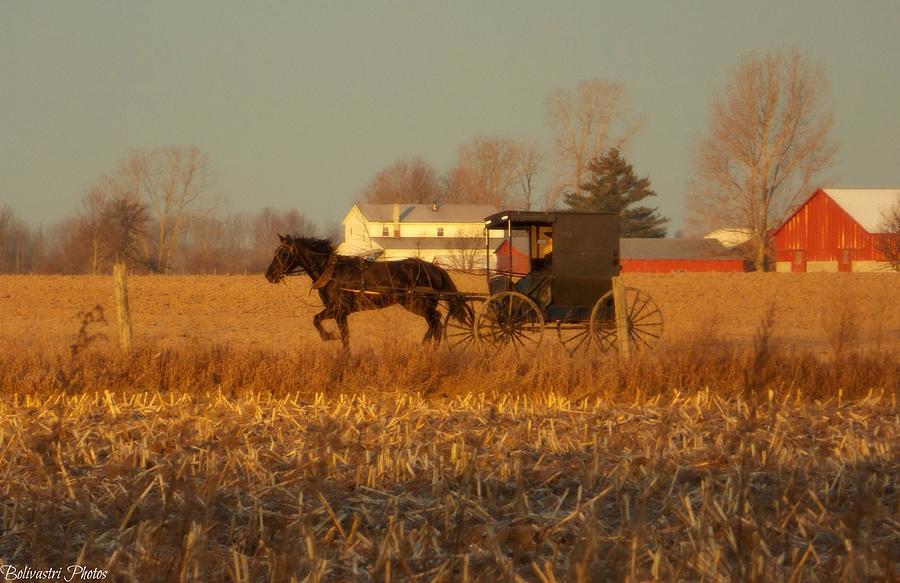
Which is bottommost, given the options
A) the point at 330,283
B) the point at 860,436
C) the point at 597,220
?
the point at 860,436

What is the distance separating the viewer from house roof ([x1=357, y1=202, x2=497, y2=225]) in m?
71.3

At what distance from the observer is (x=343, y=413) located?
25.9ft

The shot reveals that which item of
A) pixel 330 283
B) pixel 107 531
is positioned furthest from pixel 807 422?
pixel 330 283

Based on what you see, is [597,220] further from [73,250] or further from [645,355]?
[73,250]

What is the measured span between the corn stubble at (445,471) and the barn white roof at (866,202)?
1759 inches

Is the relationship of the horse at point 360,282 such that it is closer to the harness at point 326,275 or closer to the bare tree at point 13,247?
the harness at point 326,275

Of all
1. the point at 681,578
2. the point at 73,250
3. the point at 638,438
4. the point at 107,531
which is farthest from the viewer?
the point at 73,250

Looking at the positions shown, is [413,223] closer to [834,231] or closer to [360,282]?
[834,231]

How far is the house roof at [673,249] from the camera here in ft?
217

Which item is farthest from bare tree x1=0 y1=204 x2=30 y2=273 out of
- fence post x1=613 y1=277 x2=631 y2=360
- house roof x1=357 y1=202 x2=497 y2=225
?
fence post x1=613 y1=277 x2=631 y2=360

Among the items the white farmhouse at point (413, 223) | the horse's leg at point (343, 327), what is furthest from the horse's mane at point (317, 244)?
the white farmhouse at point (413, 223)

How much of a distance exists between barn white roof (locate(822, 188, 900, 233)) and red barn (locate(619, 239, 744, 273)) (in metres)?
11.8

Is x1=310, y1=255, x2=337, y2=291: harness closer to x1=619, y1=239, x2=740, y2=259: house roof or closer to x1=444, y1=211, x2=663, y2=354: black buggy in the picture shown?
x1=444, y1=211, x2=663, y2=354: black buggy

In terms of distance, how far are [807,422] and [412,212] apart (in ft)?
216
